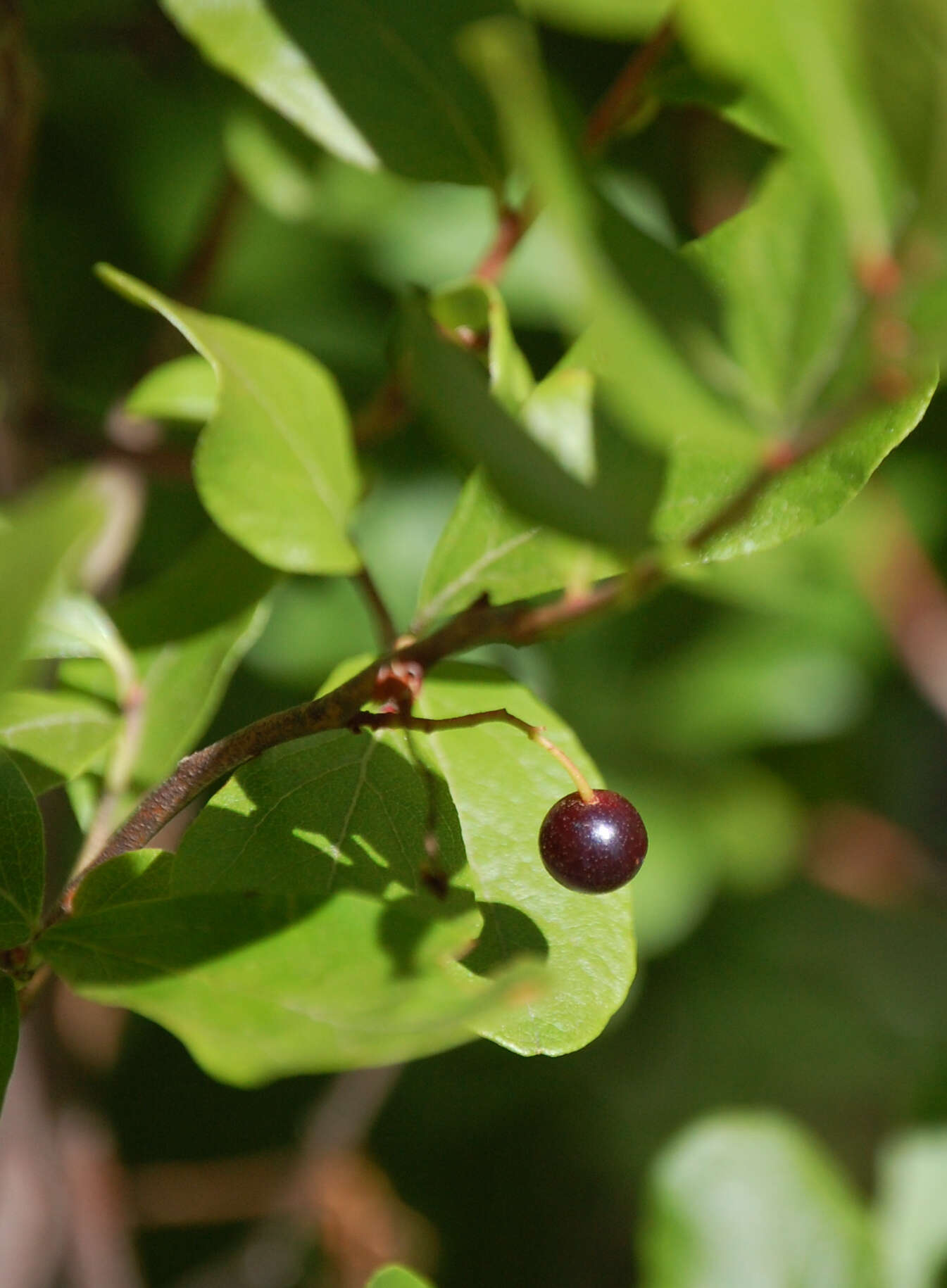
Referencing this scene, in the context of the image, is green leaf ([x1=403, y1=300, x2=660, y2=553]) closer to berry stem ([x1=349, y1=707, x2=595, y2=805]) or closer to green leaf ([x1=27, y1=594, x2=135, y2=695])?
berry stem ([x1=349, y1=707, x2=595, y2=805])

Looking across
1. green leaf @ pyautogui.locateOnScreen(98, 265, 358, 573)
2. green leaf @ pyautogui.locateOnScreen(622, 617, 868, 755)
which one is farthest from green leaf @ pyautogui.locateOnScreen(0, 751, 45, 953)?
green leaf @ pyautogui.locateOnScreen(622, 617, 868, 755)

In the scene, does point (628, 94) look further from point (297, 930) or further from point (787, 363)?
point (297, 930)

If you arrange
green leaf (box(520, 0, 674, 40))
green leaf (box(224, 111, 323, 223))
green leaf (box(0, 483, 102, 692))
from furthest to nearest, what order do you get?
green leaf (box(224, 111, 323, 223)) < green leaf (box(520, 0, 674, 40)) < green leaf (box(0, 483, 102, 692))

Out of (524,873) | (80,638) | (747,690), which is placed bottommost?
(747,690)

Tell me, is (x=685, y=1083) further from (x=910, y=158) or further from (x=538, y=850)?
(x=910, y=158)

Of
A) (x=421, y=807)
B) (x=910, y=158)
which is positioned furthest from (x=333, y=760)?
(x=910, y=158)

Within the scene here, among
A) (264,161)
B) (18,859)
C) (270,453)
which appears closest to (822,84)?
(270,453)
